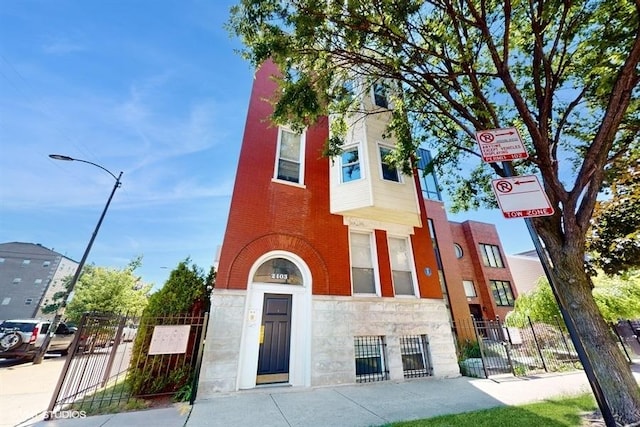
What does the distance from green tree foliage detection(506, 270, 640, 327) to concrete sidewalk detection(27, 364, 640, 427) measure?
5638 mm

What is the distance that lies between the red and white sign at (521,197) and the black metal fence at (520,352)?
6675mm

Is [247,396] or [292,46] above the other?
[292,46]

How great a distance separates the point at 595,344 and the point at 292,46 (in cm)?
813

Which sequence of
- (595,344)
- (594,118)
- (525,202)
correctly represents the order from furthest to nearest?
(594,118)
(595,344)
(525,202)

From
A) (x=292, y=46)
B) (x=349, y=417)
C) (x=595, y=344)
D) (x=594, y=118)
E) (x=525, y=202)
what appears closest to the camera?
(x=525, y=202)

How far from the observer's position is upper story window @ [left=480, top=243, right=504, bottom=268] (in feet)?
71.8

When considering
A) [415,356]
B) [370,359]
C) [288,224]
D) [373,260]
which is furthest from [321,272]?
[415,356]

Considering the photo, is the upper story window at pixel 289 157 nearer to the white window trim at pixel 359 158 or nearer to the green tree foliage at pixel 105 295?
the white window trim at pixel 359 158

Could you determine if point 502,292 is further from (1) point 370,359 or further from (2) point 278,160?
(2) point 278,160

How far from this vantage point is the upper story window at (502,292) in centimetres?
2062

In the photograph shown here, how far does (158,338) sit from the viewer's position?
227 inches

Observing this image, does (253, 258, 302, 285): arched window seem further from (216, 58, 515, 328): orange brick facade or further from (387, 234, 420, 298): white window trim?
(387, 234, 420, 298): white window trim

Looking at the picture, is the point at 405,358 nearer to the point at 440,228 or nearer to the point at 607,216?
the point at 607,216

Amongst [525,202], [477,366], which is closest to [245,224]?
[525,202]
